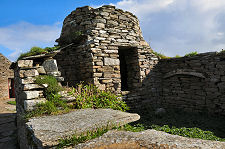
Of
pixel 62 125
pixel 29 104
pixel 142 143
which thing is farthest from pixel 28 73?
pixel 142 143

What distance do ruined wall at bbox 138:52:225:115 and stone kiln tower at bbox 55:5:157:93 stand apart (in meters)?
0.91

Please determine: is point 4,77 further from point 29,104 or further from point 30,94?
point 29,104

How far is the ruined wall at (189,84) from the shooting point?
535 cm

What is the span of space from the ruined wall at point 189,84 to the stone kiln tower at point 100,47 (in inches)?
36.0

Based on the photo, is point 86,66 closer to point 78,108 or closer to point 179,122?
point 78,108

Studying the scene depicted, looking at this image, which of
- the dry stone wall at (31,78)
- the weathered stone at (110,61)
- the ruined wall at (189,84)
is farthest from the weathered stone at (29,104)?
the ruined wall at (189,84)

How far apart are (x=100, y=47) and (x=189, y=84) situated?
3.91m

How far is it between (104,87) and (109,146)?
3.13 m

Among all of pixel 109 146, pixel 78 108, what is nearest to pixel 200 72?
pixel 78 108

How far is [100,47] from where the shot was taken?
16.4ft

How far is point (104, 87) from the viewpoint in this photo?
4.86m

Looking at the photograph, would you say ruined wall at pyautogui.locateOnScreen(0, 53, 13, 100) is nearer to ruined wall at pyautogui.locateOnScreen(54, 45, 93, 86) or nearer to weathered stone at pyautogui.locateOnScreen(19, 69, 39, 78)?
ruined wall at pyautogui.locateOnScreen(54, 45, 93, 86)

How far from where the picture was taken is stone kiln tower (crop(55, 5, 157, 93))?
492 centimetres

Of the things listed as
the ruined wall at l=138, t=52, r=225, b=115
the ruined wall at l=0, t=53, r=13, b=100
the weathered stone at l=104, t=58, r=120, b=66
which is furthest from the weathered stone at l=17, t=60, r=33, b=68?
the ruined wall at l=0, t=53, r=13, b=100
